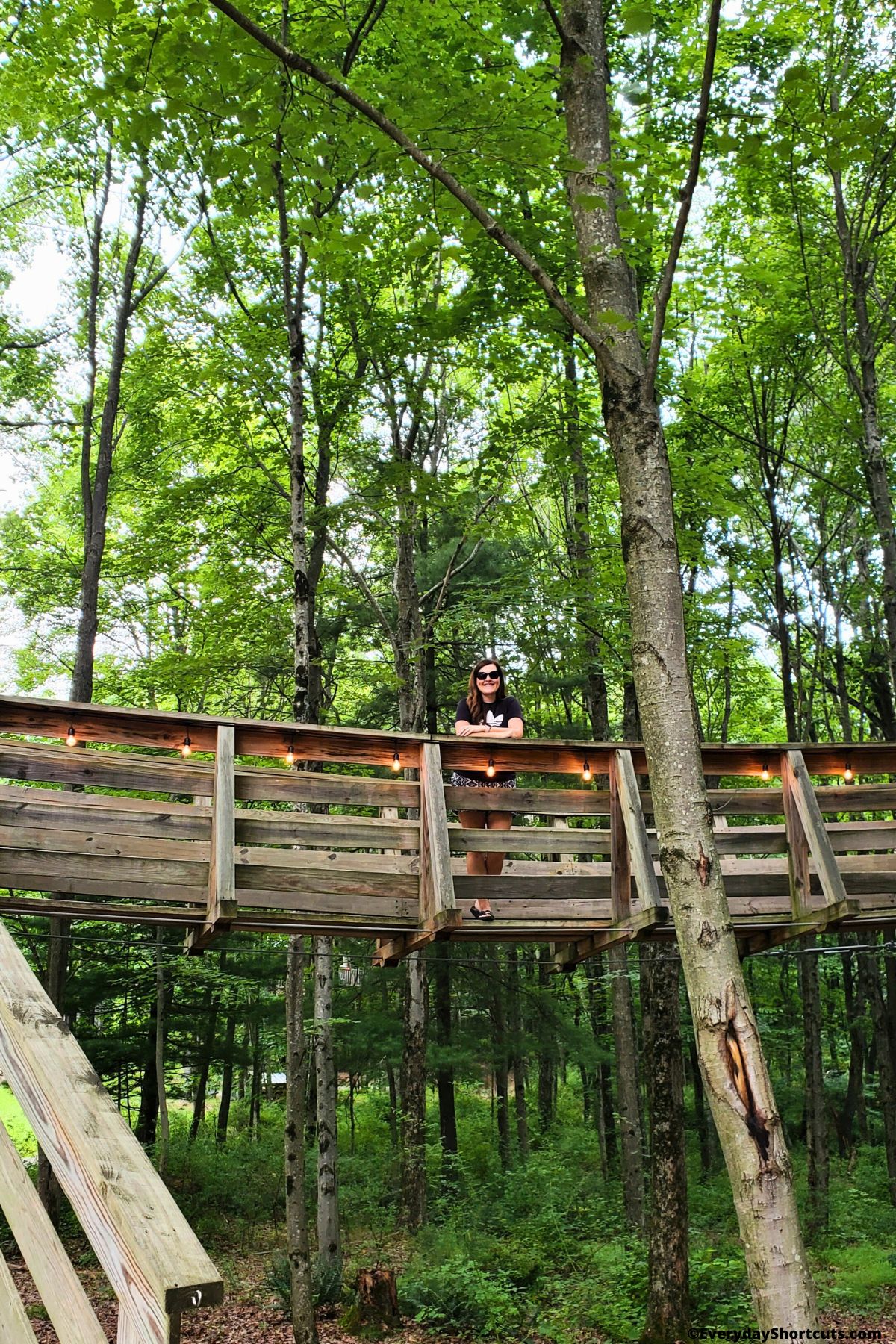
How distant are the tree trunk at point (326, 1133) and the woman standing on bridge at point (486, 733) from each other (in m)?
3.79

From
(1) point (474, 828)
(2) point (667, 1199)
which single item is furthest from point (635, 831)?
(2) point (667, 1199)

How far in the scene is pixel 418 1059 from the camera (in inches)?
499

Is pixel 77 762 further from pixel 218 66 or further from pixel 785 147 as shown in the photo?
pixel 785 147

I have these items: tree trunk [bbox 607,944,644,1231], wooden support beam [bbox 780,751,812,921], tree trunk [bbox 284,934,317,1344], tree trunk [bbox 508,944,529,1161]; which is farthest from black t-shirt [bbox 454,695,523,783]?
tree trunk [bbox 508,944,529,1161]

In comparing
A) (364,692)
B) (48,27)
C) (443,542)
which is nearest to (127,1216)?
(48,27)

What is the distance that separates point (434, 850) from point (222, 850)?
3.95 feet

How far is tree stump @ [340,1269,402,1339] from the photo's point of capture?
8.67m

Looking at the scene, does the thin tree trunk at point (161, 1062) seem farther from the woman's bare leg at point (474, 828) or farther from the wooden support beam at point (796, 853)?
the wooden support beam at point (796, 853)

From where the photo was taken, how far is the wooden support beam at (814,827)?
5.85 metres

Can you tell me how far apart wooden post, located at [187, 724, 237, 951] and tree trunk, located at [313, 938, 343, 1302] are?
14.2ft

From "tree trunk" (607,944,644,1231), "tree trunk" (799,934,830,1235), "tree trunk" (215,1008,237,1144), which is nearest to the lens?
"tree trunk" (607,944,644,1231)

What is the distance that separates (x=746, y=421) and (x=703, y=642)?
378cm

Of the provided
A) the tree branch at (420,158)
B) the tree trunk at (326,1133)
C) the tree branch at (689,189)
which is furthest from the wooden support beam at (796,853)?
the tree trunk at (326,1133)

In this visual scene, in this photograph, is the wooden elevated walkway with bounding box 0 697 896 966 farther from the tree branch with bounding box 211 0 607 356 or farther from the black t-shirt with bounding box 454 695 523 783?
the tree branch with bounding box 211 0 607 356
